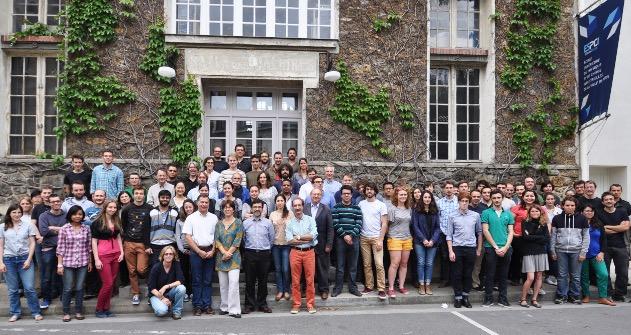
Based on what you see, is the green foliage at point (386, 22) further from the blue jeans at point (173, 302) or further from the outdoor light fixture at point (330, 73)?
the blue jeans at point (173, 302)

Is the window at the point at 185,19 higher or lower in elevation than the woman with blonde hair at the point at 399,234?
higher

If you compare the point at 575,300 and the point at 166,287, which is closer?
the point at 166,287

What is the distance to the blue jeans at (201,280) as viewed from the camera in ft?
25.2

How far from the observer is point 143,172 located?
10.9 meters

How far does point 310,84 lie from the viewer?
36.9 feet

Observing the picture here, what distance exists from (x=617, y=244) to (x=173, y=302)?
7265 millimetres

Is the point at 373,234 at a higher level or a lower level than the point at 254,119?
lower

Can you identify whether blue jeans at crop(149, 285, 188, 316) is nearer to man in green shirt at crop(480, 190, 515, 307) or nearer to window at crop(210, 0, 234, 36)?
man in green shirt at crop(480, 190, 515, 307)

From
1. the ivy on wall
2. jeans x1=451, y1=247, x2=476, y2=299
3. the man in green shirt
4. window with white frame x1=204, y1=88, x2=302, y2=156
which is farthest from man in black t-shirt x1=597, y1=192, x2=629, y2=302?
window with white frame x1=204, y1=88, x2=302, y2=156

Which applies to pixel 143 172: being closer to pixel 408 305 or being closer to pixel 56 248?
pixel 56 248

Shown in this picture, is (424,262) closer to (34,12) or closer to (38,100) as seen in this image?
(38,100)

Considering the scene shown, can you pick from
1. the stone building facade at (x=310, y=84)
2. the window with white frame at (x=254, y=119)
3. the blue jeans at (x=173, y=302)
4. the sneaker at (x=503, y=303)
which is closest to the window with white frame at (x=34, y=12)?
the stone building facade at (x=310, y=84)

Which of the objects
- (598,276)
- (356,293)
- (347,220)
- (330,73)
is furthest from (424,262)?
(330,73)

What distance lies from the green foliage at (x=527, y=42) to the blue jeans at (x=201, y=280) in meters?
7.88
